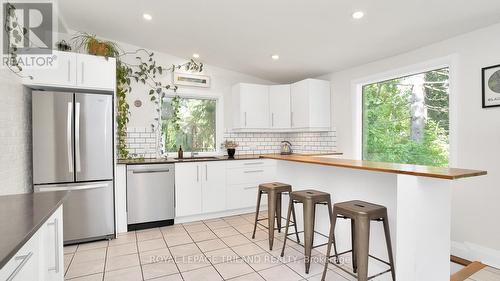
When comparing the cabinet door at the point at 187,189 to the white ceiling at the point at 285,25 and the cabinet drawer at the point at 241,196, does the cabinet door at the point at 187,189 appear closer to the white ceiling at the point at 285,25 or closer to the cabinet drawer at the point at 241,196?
the cabinet drawer at the point at 241,196

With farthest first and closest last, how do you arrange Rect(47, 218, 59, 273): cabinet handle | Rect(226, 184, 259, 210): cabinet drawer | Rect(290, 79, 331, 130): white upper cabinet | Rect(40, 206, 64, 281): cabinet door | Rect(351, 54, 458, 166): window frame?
Rect(290, 79, 331, 130): white upper cabinet
Rect(226, 184, 259, 210): cabinet drawer
Rect(351, 54, 458, 166): window frame
Rect(47, 218, 59, 273): cabinet handle
Rect(40, 206, 64, 281): cabinet door

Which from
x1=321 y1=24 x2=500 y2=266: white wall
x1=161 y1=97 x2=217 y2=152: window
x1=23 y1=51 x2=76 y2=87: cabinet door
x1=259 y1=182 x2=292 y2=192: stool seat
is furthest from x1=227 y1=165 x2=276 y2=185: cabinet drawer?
x1=321 y1=24 x2=500 y2=266: white wall

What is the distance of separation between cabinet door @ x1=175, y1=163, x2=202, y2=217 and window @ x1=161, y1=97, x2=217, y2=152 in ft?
2.43

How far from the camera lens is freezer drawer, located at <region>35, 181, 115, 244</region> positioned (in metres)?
2.92

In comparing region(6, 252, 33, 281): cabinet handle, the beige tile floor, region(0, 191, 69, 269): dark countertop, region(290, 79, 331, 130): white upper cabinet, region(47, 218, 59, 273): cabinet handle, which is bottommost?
the beige tile floor

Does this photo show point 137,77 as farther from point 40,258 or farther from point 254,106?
point 40,258

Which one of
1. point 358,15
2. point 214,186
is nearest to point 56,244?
point 214,186

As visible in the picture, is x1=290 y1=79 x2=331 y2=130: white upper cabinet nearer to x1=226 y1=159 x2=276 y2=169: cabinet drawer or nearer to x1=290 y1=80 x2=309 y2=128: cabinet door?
x1=290 y1=80 x2=309 y2=128: cabinet door

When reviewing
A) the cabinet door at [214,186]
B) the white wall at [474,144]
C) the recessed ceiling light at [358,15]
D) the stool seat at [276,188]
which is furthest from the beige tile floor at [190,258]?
the recessed ceiling light at [358,15]

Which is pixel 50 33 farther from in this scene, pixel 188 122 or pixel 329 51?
pixel 329 51

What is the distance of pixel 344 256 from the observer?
2.50 meters

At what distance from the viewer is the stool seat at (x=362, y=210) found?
1856mm

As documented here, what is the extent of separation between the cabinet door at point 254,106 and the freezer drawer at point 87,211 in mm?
2350

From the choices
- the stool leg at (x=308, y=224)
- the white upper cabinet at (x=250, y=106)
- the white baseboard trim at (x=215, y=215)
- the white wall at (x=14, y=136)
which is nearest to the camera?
the white wall at (x=14, y=136)
